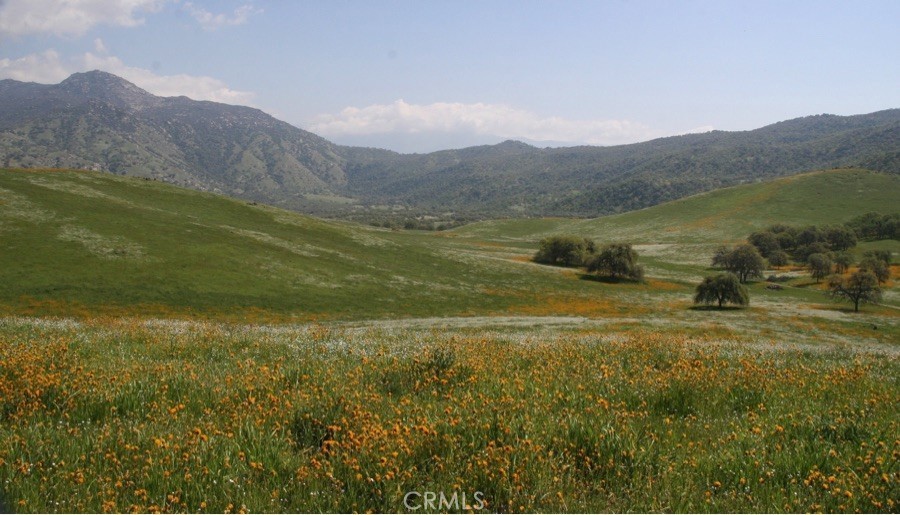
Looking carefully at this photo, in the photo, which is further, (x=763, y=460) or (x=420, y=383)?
(x=420, y=383)

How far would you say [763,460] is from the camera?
5.10m

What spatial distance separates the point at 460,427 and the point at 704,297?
8386 cm

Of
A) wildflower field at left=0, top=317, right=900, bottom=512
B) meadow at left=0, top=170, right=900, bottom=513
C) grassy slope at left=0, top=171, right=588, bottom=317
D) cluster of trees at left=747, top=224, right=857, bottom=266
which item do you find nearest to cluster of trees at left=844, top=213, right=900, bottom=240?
cluster of trees at left=747, top=224, right=857, bottom=266

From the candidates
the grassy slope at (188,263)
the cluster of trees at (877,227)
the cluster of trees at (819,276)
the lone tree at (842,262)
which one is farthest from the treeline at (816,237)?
the grassy slope at (188,263)

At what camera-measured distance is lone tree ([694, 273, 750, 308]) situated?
2960 inches

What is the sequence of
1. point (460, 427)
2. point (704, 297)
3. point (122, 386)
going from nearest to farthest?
point (460, 427) < point (122, 386) < point (704, 297)

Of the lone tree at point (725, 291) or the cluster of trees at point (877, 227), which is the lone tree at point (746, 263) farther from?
the cluster of trees at point (877, 227)

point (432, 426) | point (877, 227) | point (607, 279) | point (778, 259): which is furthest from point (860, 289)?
point (877, 227)

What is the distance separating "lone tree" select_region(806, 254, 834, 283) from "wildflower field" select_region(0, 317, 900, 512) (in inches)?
4807

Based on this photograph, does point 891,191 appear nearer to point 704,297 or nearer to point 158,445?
point 704,297

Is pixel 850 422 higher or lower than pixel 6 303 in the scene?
higher

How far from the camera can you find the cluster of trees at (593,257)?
102m

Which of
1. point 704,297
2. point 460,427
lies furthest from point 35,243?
point 704,297

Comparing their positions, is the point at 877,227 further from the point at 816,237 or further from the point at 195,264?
the point at 195,264
